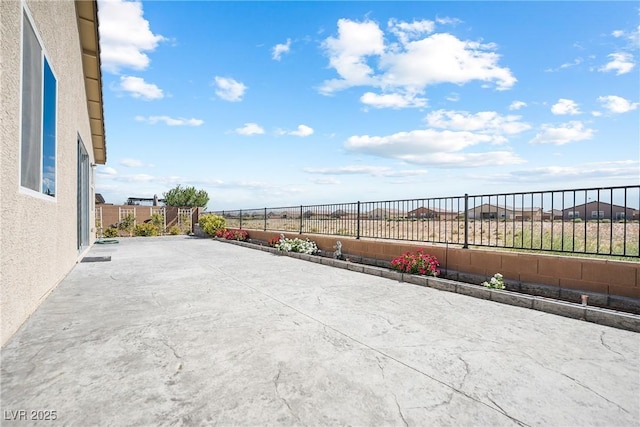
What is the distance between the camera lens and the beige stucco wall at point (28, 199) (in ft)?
9.18

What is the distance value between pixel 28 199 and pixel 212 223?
49.9 feet

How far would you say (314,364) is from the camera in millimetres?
2615

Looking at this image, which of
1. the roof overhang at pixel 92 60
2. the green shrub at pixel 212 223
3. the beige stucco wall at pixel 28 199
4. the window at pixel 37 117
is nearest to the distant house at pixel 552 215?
the beige stucco wall at pixel 28 199

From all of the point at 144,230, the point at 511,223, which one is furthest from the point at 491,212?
the point at 144,230

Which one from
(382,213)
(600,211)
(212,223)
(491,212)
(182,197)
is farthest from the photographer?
(182,197)

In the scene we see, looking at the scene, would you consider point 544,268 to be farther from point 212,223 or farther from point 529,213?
point 212,223

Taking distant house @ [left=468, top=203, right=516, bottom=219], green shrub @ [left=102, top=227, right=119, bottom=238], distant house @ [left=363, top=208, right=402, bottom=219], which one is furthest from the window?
green shrub @ [left=102, top=227, right=119, bottom=238]

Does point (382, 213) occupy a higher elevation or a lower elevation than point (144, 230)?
higher

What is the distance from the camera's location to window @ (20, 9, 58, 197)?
3.42 meters

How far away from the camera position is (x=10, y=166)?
2.92 m

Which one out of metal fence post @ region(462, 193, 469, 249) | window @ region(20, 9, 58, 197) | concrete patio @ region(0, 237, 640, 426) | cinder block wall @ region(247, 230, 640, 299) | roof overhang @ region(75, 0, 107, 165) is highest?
roof overhang @ region(75, 0, 107, 165)

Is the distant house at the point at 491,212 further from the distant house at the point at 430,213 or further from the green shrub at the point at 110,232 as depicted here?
the green shrub at the point at 110,232

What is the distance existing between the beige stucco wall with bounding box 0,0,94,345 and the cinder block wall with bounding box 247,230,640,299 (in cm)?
616

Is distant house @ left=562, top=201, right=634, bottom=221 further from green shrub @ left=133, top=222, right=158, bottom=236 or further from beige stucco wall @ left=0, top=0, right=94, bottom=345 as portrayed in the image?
green shrub @ left=133, top=222, right=158, bottom=236
